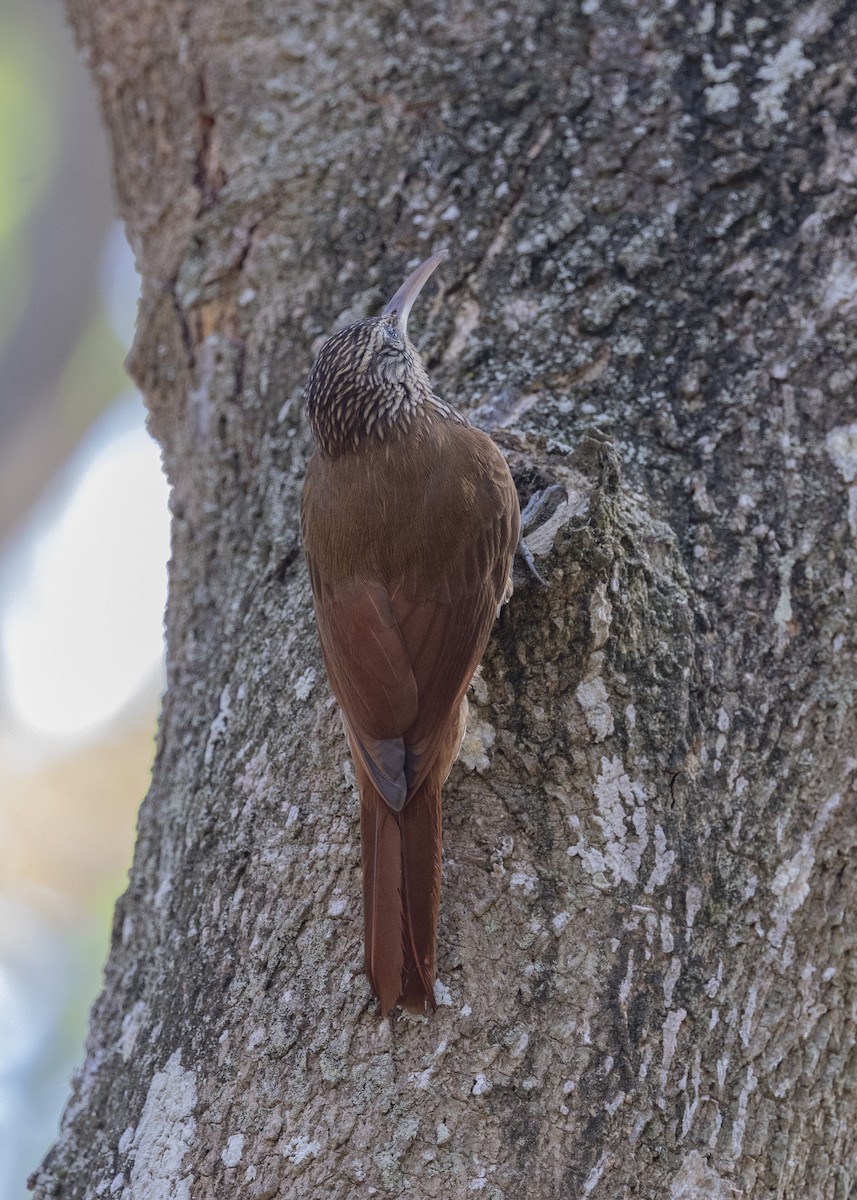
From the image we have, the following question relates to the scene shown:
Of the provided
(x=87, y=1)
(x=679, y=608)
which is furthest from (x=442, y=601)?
(x=87, y=1)

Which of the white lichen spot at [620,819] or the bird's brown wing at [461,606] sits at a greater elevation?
the bird's brown wing at [461,606]

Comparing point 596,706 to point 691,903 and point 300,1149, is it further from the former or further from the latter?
point 300,1149

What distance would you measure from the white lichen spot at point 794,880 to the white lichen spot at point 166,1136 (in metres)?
0.88

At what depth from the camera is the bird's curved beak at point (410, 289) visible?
2.30 m

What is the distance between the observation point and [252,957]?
1.72m

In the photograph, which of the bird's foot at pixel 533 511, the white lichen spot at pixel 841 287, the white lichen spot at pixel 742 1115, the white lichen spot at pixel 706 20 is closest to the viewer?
the white lichen spot at pixel 742 1115

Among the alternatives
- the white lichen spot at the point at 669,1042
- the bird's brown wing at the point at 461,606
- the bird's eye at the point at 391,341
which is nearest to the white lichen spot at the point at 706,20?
the bird's eye at the point at 391,341

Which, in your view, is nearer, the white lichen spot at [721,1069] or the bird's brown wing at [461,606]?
the white lichen spot at [721,1069]

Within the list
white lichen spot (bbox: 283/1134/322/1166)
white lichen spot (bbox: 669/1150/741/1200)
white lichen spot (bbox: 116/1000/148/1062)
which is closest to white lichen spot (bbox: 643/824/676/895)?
white lichen spot (bbox: 669/1150/741/1200)

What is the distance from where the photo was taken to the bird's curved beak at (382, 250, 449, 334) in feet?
7.54

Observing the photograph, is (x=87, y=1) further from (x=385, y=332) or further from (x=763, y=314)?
(x=763, y=314)

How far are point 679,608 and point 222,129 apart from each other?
1621mm

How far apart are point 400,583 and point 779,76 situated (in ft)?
4.19

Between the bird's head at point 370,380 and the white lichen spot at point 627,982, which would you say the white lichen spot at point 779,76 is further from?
the white lichen spot at point 627,982
